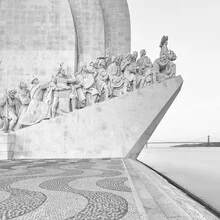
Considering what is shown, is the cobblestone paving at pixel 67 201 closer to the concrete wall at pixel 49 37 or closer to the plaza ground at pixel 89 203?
the plaza ground at pixel 89 203

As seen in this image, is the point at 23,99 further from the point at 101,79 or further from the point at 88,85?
the point at 101,79

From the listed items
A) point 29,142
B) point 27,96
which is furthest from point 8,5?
point 29,142

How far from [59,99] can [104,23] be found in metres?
5.98

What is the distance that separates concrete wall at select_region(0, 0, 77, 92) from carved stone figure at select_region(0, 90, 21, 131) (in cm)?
272

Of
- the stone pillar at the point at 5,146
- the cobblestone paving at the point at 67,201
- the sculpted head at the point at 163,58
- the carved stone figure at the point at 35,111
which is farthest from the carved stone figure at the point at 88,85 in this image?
the cobblestone paving at the point at 67,201

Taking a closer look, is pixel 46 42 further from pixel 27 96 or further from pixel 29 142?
pixel 29 142

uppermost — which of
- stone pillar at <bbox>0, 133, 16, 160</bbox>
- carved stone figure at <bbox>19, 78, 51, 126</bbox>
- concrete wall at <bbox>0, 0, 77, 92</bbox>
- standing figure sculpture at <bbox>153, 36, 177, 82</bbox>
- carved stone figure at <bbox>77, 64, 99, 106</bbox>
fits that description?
concrete wall at <bbox>0, 0, 77, 92</bbox>

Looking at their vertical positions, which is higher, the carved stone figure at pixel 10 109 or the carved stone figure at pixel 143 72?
the carved stone figure at pixel 143 72

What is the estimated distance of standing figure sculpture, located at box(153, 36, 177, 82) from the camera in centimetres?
825

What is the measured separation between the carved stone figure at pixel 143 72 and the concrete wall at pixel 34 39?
3441 mm

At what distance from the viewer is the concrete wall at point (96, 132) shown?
7.31 meters

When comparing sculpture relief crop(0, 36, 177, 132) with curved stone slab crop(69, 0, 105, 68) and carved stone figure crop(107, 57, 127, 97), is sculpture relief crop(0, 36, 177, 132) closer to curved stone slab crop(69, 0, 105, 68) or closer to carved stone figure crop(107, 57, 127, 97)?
carved stone figure crop(107, 57, 127, 97)

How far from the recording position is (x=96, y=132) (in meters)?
7.43

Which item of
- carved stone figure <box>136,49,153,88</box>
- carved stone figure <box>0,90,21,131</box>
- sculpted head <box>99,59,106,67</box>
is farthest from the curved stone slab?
carved stone figure <box>0,90,21,131</box>
